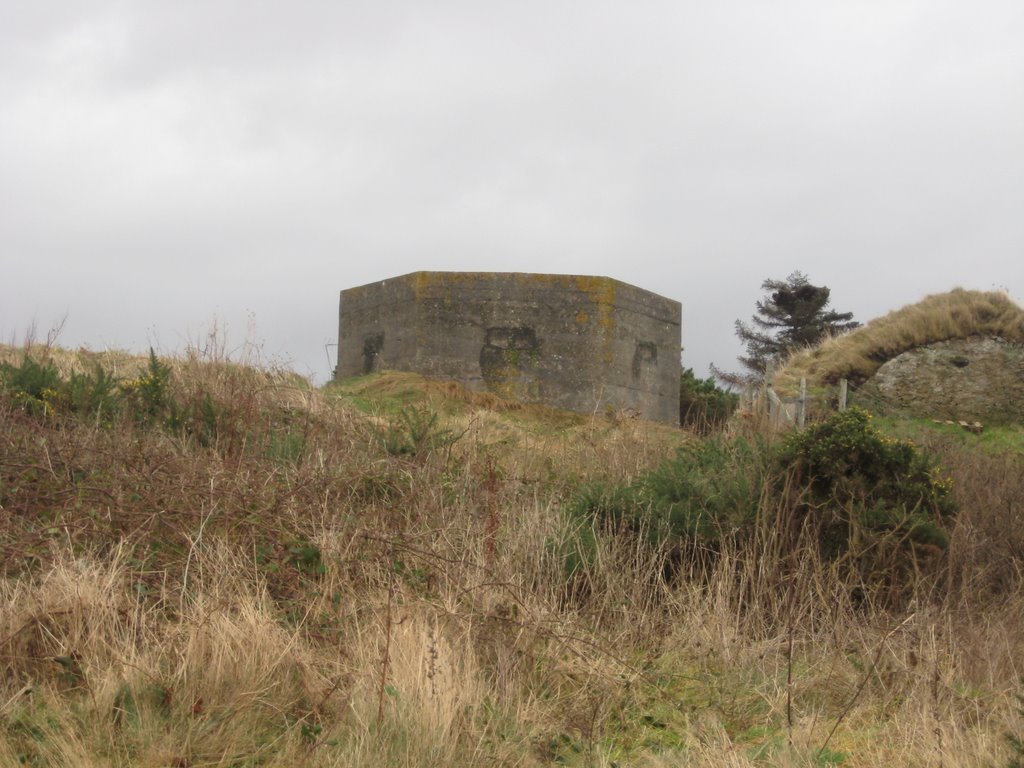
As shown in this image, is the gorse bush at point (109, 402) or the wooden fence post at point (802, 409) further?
the wooden fence post at point (802, 409)

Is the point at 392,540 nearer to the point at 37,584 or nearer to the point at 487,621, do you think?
the point at 487,621

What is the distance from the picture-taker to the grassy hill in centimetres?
382

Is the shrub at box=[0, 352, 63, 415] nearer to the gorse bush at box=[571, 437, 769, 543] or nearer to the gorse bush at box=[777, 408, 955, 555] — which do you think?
the gorse bush at box=[571, 437, 769, 543]

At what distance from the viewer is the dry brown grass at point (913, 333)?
1598cm

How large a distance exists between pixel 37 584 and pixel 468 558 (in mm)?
2176

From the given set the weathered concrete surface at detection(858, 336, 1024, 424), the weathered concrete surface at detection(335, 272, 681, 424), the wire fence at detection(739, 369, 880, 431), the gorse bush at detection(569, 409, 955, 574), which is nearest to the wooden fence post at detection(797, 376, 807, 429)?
the wire fence at detection(739, 369, 880, 431)

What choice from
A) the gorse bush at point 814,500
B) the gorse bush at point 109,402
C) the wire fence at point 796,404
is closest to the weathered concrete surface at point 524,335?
the wire fence at point 796,404

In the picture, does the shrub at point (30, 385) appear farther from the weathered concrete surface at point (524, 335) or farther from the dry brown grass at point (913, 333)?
the dry brown grass at point (913, 333)

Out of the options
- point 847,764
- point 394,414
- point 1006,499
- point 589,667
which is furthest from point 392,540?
point 394,414

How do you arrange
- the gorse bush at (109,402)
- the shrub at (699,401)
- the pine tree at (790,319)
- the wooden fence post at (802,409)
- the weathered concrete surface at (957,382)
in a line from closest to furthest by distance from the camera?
1. the gorse bush at (109,402)
2. the wooden fence post at (802,409)
3. the weathered concrete surface at (957,382)
4. the shrub at (699,401)
5. the pine tree at (790,319)

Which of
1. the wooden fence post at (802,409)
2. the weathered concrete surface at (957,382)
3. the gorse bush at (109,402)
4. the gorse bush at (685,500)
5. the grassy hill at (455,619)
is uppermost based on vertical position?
the weathered concrete surface at (957,382)

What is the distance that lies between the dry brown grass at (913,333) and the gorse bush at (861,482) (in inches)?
361

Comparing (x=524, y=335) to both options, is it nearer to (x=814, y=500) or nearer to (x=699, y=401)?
(x=699, y=401)

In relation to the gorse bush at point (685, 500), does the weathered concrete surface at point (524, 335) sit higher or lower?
higher
